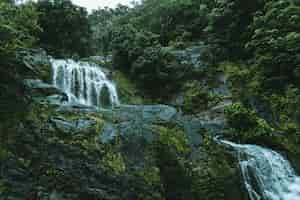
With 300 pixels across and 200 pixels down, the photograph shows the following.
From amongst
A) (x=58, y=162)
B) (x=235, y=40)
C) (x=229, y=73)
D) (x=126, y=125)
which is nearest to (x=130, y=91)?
(x=229, y=73)

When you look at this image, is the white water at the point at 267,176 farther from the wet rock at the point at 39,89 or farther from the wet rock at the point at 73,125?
the wet rock at the point at 39,89

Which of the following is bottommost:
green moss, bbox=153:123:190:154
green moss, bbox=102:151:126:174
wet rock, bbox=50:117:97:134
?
green moss, bbox=102:151:126:174

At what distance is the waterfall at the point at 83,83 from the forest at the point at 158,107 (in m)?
0.06

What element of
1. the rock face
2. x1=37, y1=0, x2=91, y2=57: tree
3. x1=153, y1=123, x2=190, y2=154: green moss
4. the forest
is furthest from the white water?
x1=37, y1=0, x2=91, y2=57: tree

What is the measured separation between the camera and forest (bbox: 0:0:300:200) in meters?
6.96

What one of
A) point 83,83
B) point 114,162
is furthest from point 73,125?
point 83,83

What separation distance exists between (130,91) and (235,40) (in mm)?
5302

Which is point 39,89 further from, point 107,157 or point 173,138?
point 173,138

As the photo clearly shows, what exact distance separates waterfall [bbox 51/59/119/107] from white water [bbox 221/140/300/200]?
631cm

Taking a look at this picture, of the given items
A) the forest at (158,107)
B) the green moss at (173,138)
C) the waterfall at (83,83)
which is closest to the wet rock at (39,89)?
the forest at (158,107)

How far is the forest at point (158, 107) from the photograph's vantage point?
6.96 m

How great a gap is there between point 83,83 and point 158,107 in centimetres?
550

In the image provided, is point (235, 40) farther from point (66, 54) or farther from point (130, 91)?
point (66, 54)

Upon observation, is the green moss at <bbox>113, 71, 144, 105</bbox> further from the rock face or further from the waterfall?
the rock face
